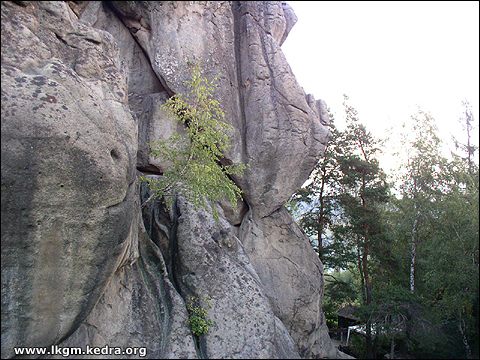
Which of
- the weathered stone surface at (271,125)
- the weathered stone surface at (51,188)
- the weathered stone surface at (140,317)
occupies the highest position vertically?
the weathered stone surface at (271,125)

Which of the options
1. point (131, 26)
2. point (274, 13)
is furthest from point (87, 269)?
point (274, 13)

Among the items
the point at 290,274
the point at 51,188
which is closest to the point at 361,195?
the point at 290,274

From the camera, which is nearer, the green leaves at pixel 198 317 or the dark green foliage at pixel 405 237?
the green leaves at pixel 198 317

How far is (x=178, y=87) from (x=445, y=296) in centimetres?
1053

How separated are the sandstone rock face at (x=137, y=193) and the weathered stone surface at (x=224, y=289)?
0.11ft

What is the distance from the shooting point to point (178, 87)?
41.0 ft

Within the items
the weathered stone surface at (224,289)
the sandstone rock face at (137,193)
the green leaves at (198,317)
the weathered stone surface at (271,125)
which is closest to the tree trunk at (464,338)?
the sandstone rock face at (137,193)

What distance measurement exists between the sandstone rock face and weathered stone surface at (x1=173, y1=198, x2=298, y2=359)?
35mm

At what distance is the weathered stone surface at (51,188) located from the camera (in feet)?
19.6

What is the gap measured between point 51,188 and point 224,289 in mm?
4771

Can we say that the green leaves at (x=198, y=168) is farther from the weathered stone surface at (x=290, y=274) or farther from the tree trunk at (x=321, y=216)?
the tree trunk at (x=321, y=216)

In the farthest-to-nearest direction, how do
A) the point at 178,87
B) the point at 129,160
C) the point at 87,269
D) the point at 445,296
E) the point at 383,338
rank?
the point at 383,338
the point at 178,87
the point at 445,296
the point at 129,160
the point at 87,269

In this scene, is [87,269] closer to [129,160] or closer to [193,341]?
[129,160]

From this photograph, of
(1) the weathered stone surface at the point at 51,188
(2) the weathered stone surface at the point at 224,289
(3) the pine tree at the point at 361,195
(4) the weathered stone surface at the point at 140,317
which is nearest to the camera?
(1) the weathered stone surface at the point at 51,188
